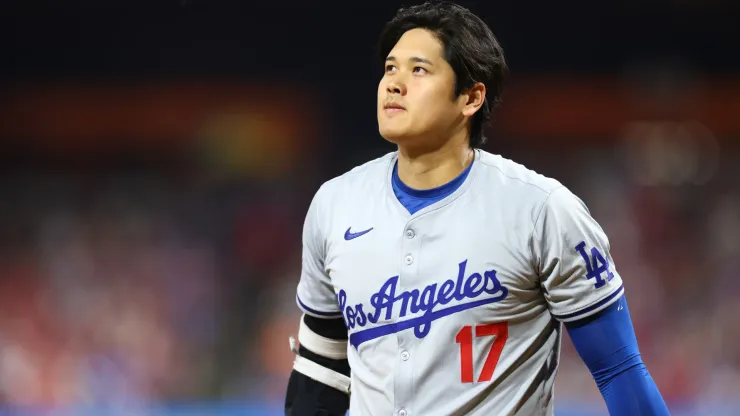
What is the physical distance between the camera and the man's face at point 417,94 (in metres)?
1.66

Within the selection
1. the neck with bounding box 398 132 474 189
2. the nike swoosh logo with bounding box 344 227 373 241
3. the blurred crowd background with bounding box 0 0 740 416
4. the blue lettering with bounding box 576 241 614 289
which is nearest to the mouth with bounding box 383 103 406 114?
the neck with bounding box 398 132 474 189

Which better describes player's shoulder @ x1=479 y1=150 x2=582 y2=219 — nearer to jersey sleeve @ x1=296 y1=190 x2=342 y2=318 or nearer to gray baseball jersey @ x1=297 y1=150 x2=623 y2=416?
gray baseball jersey @ x1=297 y1=150 x2=623 y2=416

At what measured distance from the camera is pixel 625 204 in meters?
5.12

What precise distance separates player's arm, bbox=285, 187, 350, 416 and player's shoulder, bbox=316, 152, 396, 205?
3 centimetres

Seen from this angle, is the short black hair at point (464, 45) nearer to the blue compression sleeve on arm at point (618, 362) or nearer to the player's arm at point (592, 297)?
the player's arm at point (592, 297)

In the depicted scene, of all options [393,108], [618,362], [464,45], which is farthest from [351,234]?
[618,362]

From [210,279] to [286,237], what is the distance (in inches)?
18.8

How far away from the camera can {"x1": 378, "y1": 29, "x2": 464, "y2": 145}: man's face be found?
1664 millimetres

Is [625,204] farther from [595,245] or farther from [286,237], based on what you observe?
[595,245]

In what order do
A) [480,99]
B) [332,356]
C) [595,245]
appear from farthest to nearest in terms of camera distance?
[332,356] → [480,99] → [595,245]

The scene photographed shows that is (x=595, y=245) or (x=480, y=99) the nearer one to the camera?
(x=595, y=245)

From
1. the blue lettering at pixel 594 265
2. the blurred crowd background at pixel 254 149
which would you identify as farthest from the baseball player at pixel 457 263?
the blurred crowd background at pixel 254 149

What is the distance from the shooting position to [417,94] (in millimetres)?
1670

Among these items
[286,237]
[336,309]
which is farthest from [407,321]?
[286,237]
